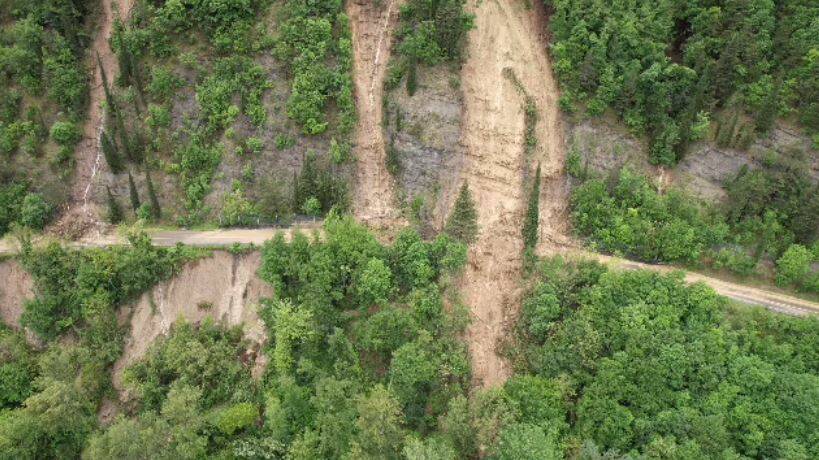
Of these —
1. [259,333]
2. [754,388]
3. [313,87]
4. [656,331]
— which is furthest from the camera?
[313,87]

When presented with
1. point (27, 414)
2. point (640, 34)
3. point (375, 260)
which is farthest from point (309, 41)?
point (27, 414)

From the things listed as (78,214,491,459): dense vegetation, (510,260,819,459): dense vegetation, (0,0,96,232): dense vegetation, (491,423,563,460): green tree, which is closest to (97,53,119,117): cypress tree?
(0,0,96,232): dense vegetation

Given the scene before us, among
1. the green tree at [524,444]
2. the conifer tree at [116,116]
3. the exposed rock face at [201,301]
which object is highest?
the conifer tree at [116,116]

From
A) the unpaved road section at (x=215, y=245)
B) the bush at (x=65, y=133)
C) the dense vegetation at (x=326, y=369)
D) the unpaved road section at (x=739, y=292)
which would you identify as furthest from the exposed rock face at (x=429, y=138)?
the bush at (x=65, y=133)

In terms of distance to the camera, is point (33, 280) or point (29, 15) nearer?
point (33, 280)

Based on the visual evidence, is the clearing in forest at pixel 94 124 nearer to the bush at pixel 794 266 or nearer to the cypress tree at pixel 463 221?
the cypress tree at pixel 463 221

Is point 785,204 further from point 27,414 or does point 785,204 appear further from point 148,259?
point 27,414

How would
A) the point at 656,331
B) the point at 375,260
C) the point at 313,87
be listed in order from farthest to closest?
the point at 313,87
the point at 375,260
the point at 656,331

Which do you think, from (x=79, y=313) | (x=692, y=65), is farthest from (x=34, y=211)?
(x=692, y=65)
